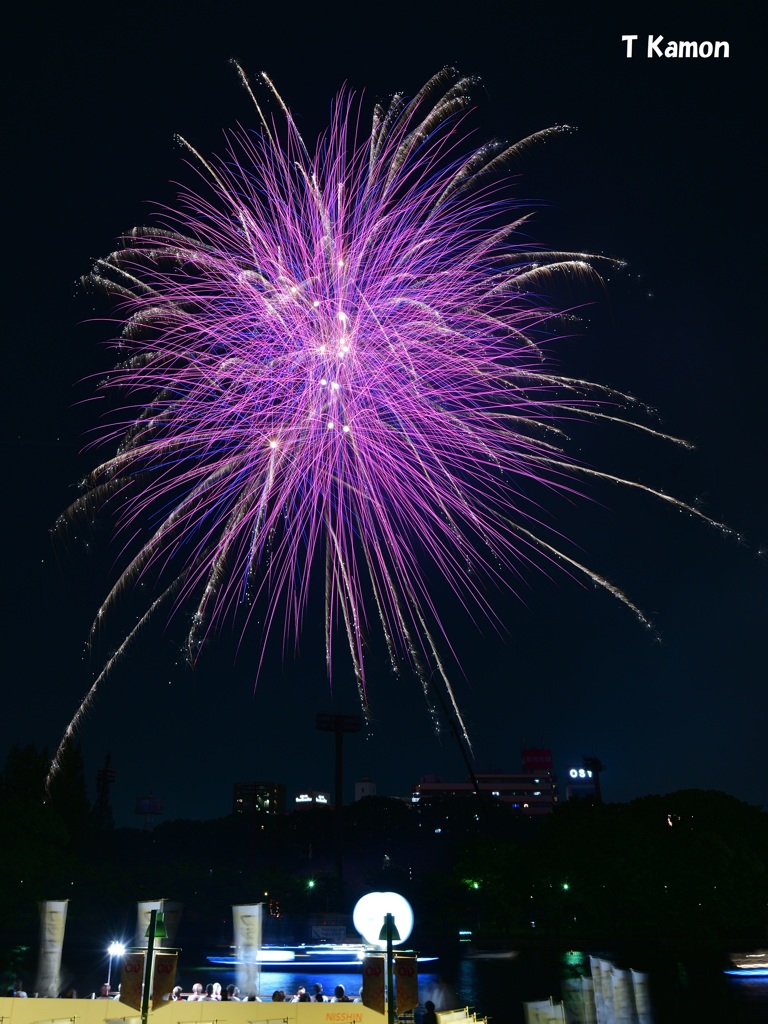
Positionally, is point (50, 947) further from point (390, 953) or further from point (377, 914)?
point (377, 914)

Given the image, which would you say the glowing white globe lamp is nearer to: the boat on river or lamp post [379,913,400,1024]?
the boat on river

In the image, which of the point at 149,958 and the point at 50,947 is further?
the point at 50,947

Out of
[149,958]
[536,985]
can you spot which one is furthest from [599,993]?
[536,985]

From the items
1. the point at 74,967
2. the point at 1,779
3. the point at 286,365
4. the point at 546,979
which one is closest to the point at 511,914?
the point at 546,979

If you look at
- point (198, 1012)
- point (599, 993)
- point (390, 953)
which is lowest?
point (599, 993)

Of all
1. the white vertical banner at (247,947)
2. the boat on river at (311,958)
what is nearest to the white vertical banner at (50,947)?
the white vertical banner at (247,947)

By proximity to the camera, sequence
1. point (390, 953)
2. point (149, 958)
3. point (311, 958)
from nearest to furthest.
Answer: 1. point (149, 958)
2. point (390, 953)
3. point (311, 958)

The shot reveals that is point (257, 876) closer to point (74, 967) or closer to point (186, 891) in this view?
point (186, 891)
